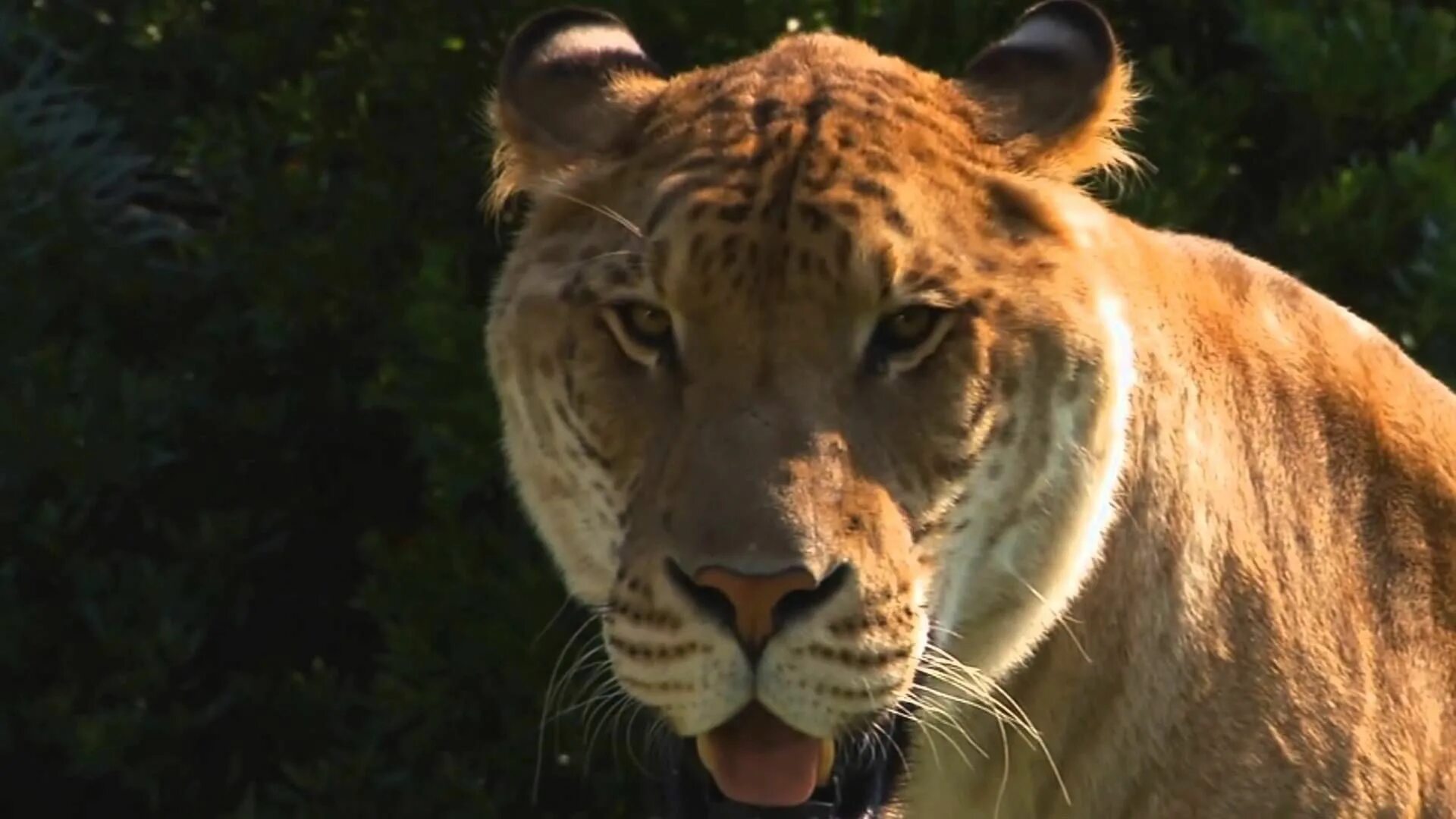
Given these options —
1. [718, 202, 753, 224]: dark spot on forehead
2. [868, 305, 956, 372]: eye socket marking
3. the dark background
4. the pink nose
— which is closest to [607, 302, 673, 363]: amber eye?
[718, 202, 753, 224]: dark spot on forehead

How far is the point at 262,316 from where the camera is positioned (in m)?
5.01

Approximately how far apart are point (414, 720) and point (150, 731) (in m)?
0.56

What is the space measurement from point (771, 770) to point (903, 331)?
497 millimetres

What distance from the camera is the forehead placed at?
2.66 metres

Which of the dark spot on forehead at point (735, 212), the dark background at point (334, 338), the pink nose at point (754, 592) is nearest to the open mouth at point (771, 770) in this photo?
the pink nose at point (754, 592)

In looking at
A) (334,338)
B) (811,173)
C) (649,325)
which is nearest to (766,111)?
(811,173)

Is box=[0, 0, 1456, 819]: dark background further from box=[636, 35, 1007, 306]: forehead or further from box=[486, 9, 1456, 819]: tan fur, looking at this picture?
box=[636, 35, 1007, 306]: forehead

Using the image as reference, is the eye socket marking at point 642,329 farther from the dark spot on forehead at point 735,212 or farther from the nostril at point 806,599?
the nostril at point 806,599

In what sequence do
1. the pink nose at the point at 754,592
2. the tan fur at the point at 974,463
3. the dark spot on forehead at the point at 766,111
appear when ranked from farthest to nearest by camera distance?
the dark spot on forehead at the point at 766,111 < the tan fur at the point at 974,463 < the pink nose at the point at 754,592

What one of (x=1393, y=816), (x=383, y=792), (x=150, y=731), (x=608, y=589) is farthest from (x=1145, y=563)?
(x=150, y=731)

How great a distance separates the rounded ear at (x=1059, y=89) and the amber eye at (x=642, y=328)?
1.79 ft

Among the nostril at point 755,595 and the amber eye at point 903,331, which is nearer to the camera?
the nostril at point 755,595

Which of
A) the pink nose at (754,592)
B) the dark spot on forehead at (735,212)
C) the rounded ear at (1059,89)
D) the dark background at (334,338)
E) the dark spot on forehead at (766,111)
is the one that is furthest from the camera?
the dark background at (334,338)

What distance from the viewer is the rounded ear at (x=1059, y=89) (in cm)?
304
